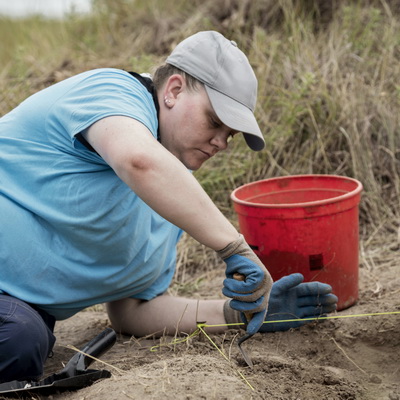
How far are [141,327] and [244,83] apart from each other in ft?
3.69

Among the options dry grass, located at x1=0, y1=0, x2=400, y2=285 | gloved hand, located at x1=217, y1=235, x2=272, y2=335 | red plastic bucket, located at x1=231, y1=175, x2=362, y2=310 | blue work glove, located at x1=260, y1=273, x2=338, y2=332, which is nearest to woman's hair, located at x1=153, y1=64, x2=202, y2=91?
gloved hand, located at x1=217, y1=235, x2=272, y2=335

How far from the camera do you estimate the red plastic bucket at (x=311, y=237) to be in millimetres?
2457

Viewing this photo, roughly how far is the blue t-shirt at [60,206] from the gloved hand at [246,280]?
0.46m

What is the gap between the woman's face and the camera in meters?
2.00

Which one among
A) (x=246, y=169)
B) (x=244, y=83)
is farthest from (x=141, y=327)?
(x=246, y=169)

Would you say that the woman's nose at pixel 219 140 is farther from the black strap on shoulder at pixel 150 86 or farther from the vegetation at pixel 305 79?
the vegetation at pixel 305 79

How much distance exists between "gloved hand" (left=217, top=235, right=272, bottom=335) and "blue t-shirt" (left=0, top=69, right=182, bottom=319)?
0.46m

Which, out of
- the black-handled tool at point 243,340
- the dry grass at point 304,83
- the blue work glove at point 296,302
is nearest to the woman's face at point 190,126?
the black-handled tool at point 243,340

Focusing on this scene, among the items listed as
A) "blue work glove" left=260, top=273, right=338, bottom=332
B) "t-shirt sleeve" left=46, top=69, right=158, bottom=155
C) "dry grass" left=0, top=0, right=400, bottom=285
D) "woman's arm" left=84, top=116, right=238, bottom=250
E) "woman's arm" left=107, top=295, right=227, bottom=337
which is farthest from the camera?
"dry grass" left=0, top=0, right=400, bottom=285

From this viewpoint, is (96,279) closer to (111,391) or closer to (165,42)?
(111,391)

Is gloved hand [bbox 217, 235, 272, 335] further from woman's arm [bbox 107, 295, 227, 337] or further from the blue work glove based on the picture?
woman's arm [bbox 107, 295, 227, 337]

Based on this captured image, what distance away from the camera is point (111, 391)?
1789mm

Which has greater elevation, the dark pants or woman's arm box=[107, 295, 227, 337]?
the dark pants

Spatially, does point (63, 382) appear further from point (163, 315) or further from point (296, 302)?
point (296, 302)
